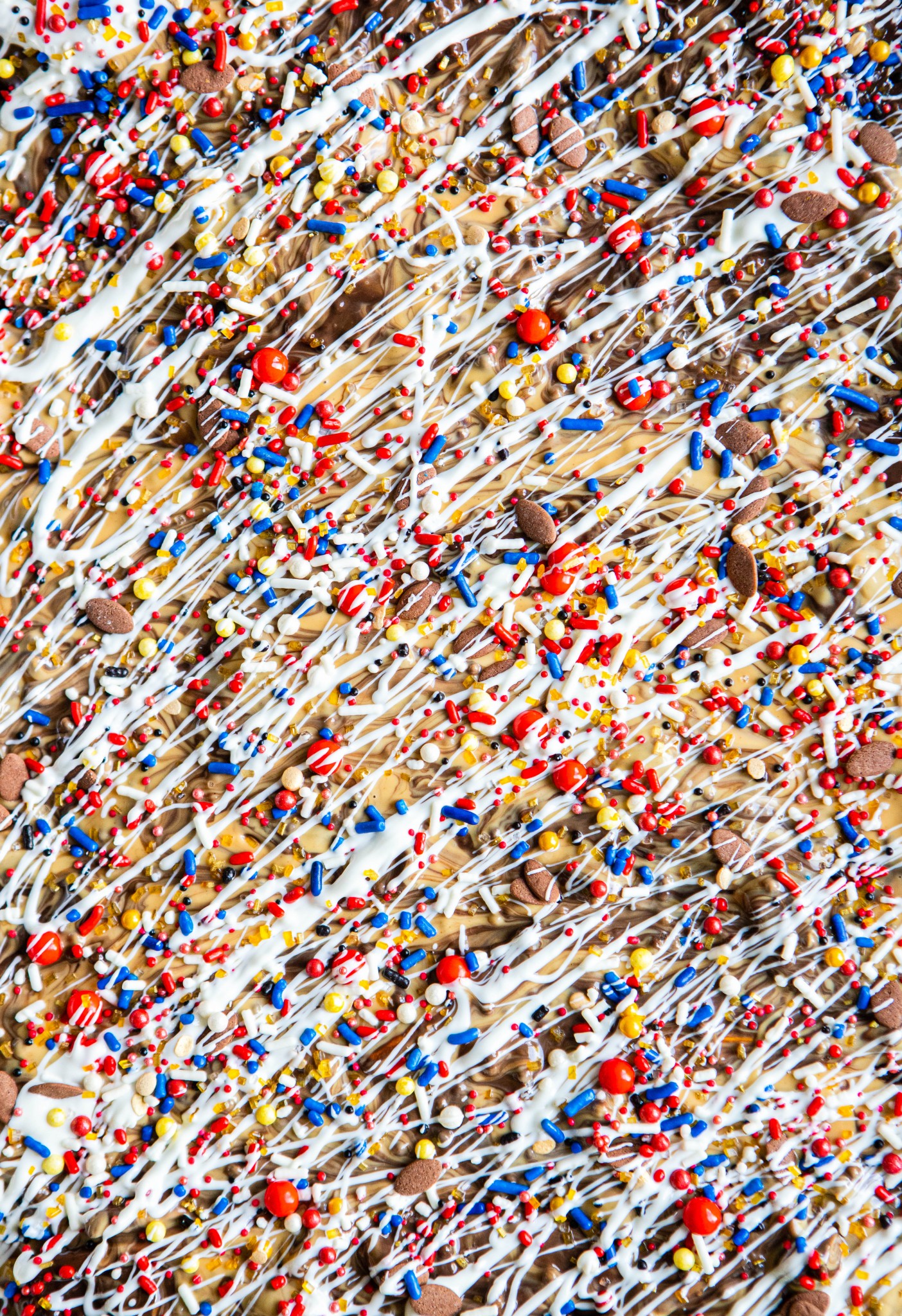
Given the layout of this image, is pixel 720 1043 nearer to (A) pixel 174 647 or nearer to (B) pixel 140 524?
(A) pixel 174 647

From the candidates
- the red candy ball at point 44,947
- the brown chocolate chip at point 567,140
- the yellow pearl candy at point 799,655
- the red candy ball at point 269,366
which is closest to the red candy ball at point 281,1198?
the red candy ball at point 44,947

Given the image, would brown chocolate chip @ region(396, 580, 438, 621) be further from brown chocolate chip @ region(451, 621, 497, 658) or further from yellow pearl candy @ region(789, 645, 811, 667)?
yellow pearl candy @ region(789, 645, 811, 667)

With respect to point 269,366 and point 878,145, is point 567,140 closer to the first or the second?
point 878,145

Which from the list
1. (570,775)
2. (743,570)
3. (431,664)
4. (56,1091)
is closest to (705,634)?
(743,570)

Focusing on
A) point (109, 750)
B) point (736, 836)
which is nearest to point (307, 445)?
point (109, 750)

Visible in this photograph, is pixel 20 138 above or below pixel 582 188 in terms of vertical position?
above

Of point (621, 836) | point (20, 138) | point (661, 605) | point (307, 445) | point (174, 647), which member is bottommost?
point (621, 836)
